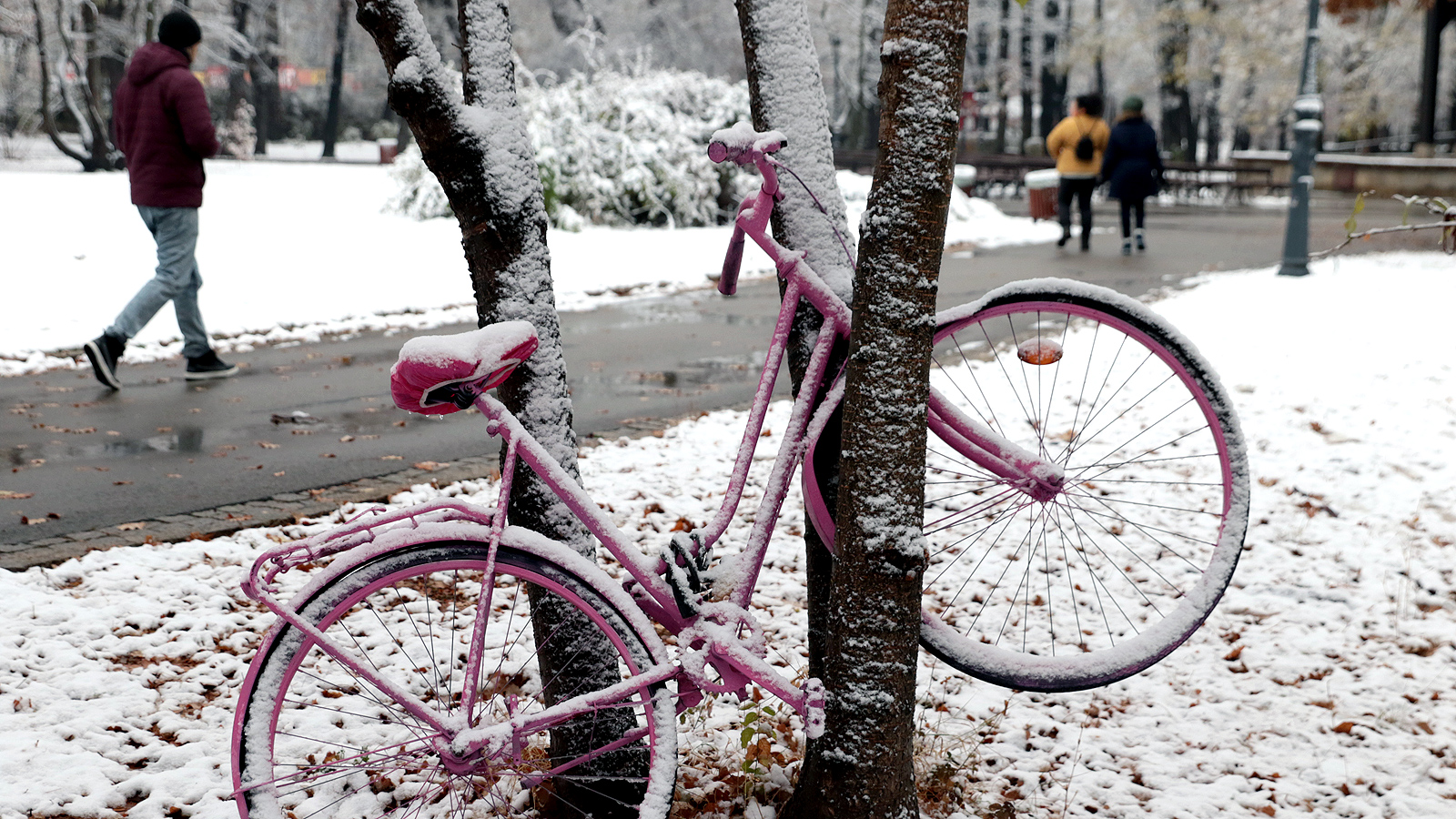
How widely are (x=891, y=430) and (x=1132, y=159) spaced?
504 inches

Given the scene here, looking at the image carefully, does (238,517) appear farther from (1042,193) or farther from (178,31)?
(1042,193)

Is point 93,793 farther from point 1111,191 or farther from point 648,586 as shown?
point 1111,191

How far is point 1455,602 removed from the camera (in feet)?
13.1

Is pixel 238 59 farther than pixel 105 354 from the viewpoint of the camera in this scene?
Yes

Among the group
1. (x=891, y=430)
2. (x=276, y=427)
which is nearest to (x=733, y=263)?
(x=891, y=430)

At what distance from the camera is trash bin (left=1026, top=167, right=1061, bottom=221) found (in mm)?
19375

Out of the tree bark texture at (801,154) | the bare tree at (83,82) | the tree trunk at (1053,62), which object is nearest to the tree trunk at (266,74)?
the bare tree at (83,82)

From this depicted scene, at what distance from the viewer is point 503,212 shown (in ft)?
8.55

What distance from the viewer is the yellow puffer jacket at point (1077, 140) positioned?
46.9 feet

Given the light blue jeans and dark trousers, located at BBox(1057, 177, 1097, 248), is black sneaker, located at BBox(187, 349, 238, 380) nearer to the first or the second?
the light blue jeans

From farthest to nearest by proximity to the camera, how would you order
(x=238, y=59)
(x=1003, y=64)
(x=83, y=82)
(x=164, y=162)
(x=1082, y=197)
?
(x=1003, y=64) < (x=238, y=59) < (x=83, y=82) < (x=1082, y=197) < (x=164, y=162)

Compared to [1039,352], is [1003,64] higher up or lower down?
higher up

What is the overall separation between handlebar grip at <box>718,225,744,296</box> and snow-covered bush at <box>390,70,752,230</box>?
13139mm

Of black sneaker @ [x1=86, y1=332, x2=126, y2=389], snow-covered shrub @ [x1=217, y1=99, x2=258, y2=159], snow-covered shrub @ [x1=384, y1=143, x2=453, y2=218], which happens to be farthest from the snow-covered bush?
snow-covered shrub @ [x1=217, y1=99, x2=258, y2=159]
